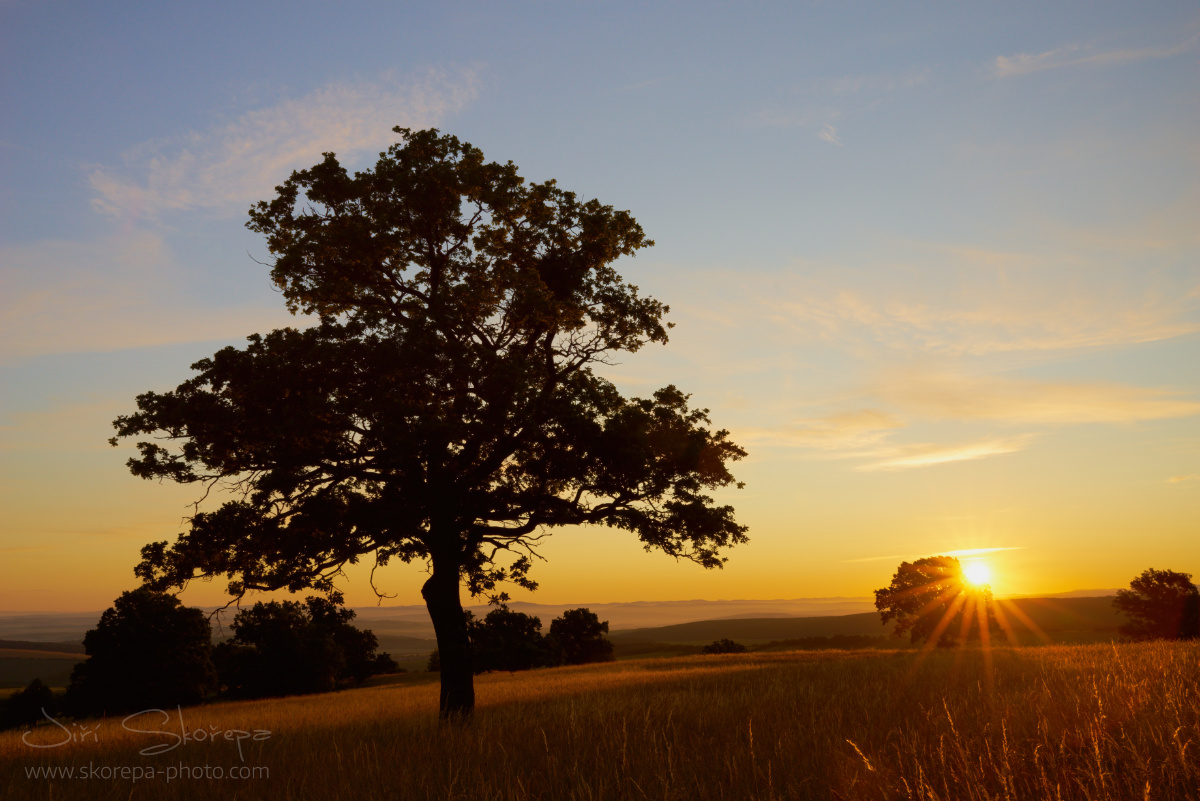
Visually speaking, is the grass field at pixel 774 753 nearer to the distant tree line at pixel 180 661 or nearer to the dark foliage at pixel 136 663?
the distant tree line at pixel 180 661

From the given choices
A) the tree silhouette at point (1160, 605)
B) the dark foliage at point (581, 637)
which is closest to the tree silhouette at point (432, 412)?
the dark foliage at point (581, 637)

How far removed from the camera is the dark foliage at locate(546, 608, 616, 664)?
7056cm

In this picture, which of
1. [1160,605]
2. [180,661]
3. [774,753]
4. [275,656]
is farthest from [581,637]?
[774,753]

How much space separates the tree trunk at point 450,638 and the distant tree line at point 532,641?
147ft

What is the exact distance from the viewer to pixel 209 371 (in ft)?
49.9

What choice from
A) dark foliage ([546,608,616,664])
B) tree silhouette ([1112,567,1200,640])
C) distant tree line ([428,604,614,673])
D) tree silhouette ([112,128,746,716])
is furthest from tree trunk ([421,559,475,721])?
tree silhouette ([1112,567,1200,640])

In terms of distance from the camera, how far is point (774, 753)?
732cm

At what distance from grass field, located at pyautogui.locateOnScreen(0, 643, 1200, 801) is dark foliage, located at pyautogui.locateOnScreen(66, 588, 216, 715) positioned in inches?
1400

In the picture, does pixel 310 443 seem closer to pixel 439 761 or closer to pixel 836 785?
pixel 439 761

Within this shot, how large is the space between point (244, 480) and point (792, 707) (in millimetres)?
12536

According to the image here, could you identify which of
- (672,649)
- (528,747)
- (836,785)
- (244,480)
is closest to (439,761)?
(528,747)

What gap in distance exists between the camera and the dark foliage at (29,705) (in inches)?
1873

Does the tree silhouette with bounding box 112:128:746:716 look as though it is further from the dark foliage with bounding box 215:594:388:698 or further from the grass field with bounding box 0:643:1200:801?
the dark foliage with bounding box 215:594:388:698

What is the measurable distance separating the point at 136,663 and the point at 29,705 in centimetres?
1310
